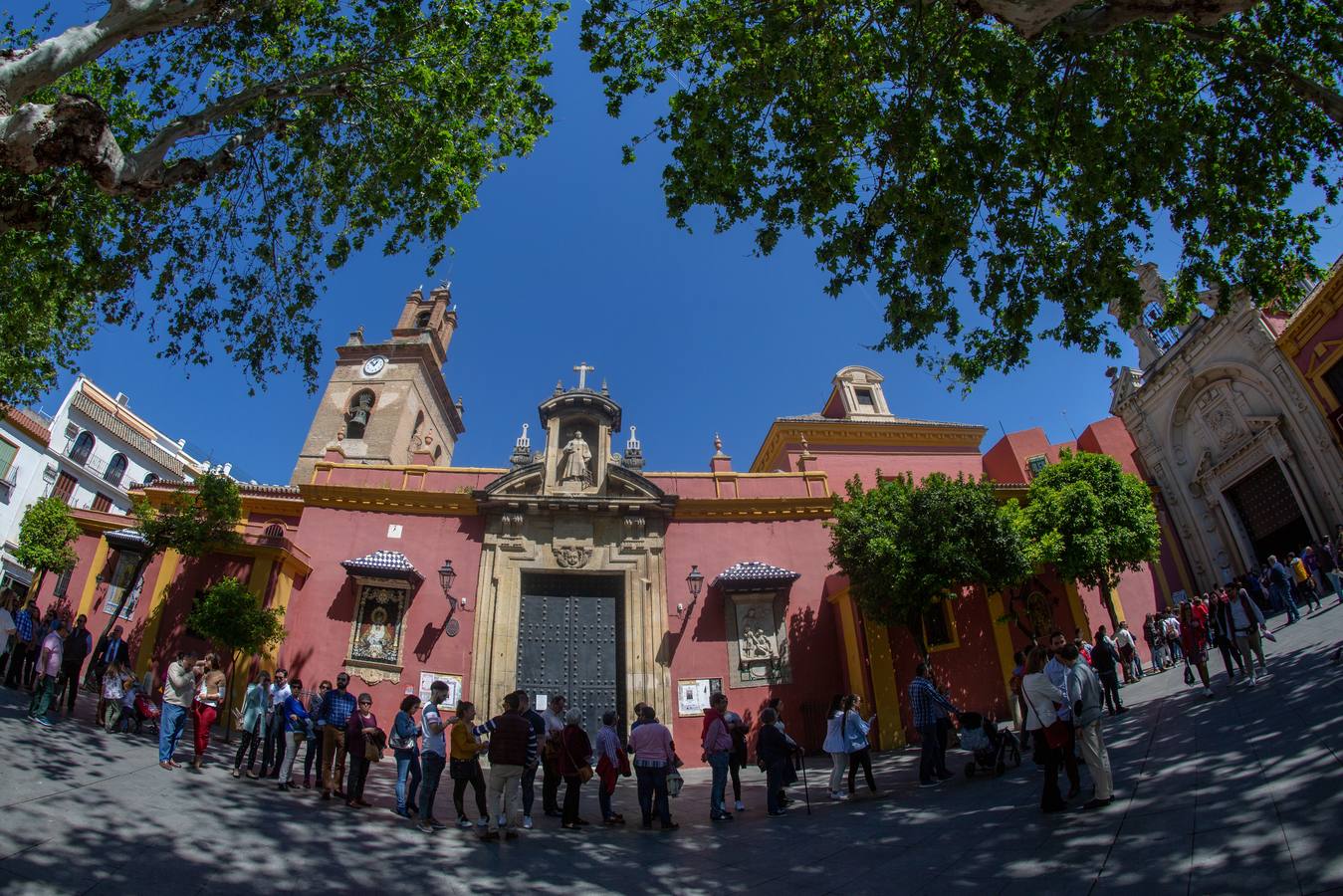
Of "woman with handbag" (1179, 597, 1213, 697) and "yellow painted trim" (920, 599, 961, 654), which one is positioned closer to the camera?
"woman with handbag" (1179, 597, 1213, 697)

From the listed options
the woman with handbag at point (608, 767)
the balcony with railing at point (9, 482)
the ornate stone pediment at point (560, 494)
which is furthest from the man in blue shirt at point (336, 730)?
the balcony with railing at point (9, 482)

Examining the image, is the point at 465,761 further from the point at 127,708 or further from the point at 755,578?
the point at 755,578

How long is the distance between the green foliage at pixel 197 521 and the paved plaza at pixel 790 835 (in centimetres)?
543

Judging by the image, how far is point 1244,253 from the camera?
9711 millimetres

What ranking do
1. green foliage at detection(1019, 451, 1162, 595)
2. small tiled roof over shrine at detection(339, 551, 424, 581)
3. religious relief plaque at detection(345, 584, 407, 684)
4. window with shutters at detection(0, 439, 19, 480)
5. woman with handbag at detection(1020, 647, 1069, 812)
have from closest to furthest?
1. woman with handbag at detection(1020, 647, 1069, 812)
2. religious relief plaque at detection(345, 584, 407, 684)
3. small tiled roof over shrine at detection(339, 551, 424, 581)
4. green foliage at detection(1019, 451, 1162, 595)
5. window with shutters at detection(0, 439, 19, 480)

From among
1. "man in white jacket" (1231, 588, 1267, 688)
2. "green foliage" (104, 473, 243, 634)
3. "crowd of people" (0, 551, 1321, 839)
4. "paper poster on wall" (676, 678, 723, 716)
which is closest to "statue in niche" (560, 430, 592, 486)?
"paper poster on wall" (676, 678, 723, 716)

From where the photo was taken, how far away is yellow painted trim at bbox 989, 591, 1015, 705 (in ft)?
50.8

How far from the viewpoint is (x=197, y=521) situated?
13.7 meters

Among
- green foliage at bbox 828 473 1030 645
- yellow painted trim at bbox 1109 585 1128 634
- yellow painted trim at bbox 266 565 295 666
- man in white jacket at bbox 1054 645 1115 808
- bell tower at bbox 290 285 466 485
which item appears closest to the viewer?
man in white jacket at bbox 1054 645 1115 808

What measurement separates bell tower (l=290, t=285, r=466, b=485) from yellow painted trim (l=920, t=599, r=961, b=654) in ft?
71.2

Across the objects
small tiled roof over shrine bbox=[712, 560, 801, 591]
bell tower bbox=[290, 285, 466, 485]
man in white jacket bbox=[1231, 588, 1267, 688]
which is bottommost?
man in white jacket bbox=[1231, 588, 1267, 688]

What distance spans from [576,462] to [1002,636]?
1101cm

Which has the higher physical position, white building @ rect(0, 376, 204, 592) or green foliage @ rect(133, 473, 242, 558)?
white building @ rect(0, 376, 204, 592)

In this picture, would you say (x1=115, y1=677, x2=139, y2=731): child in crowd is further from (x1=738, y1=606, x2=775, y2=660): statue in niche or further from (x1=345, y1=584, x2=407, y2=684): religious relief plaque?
(x1=738, y1=606, x2=775, y2=660): statue in niche
